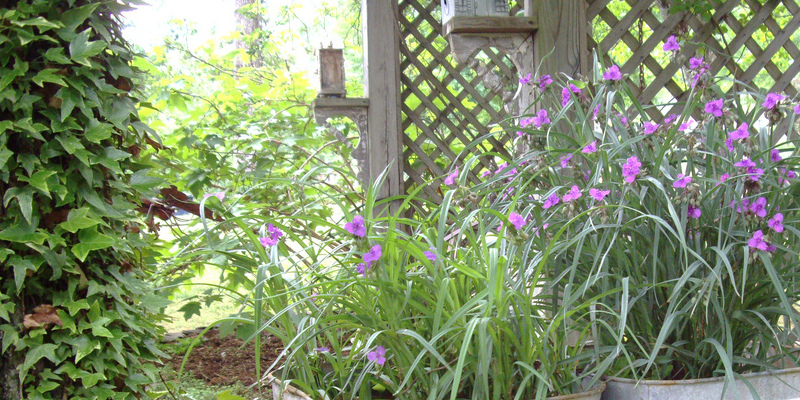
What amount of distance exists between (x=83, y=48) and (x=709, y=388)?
1449 millimetres

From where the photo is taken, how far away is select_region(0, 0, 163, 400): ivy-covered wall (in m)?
1.42

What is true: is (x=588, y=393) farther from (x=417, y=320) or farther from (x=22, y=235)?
(x=22, y=235)

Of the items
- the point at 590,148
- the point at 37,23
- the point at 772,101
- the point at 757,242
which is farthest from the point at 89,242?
the point at 772,101

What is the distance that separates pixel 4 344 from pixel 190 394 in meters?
1.06

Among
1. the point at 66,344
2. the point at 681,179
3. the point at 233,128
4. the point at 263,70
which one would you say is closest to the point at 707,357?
the point at 681,179

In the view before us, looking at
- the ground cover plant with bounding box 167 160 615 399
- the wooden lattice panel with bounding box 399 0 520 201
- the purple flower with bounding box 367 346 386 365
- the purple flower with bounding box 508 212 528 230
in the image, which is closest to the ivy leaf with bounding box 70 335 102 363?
the ground cover plant with bounding box 167 160 615 399

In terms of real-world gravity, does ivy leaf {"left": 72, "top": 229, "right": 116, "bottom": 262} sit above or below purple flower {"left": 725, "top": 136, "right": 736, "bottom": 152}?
below

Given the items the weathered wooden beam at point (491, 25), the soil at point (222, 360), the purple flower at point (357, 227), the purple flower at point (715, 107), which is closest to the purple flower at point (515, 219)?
the purple flower at point (357, 227)

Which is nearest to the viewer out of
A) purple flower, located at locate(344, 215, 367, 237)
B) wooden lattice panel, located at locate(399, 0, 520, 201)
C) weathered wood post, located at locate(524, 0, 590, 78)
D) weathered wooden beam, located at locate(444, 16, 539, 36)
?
purple flower, located at locate(344, 215, 367, 237)

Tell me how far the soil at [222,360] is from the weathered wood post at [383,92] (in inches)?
33.6

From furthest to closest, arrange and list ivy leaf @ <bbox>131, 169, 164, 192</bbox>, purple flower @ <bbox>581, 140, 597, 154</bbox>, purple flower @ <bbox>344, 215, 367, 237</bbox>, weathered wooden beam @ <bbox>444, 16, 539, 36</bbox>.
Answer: weathered wooden beam @ <bbox>444, 16, 539, 36</bbox>, ivy leaf @ <bbox>131, 169, 164, 192</bbox>, purple flower @ <bbox>581, 140, 597, 154</bbox>, purple flower @ <bbox>344, 215, 367, 237</bbox>

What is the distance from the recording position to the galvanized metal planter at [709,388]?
1056 millimetres

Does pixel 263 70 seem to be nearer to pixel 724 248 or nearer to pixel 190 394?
pixel 190 394

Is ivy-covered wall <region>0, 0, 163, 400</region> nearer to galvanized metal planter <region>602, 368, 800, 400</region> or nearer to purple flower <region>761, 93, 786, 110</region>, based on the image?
galvanized metal planter <region>602, 368, 800, 400</region>
